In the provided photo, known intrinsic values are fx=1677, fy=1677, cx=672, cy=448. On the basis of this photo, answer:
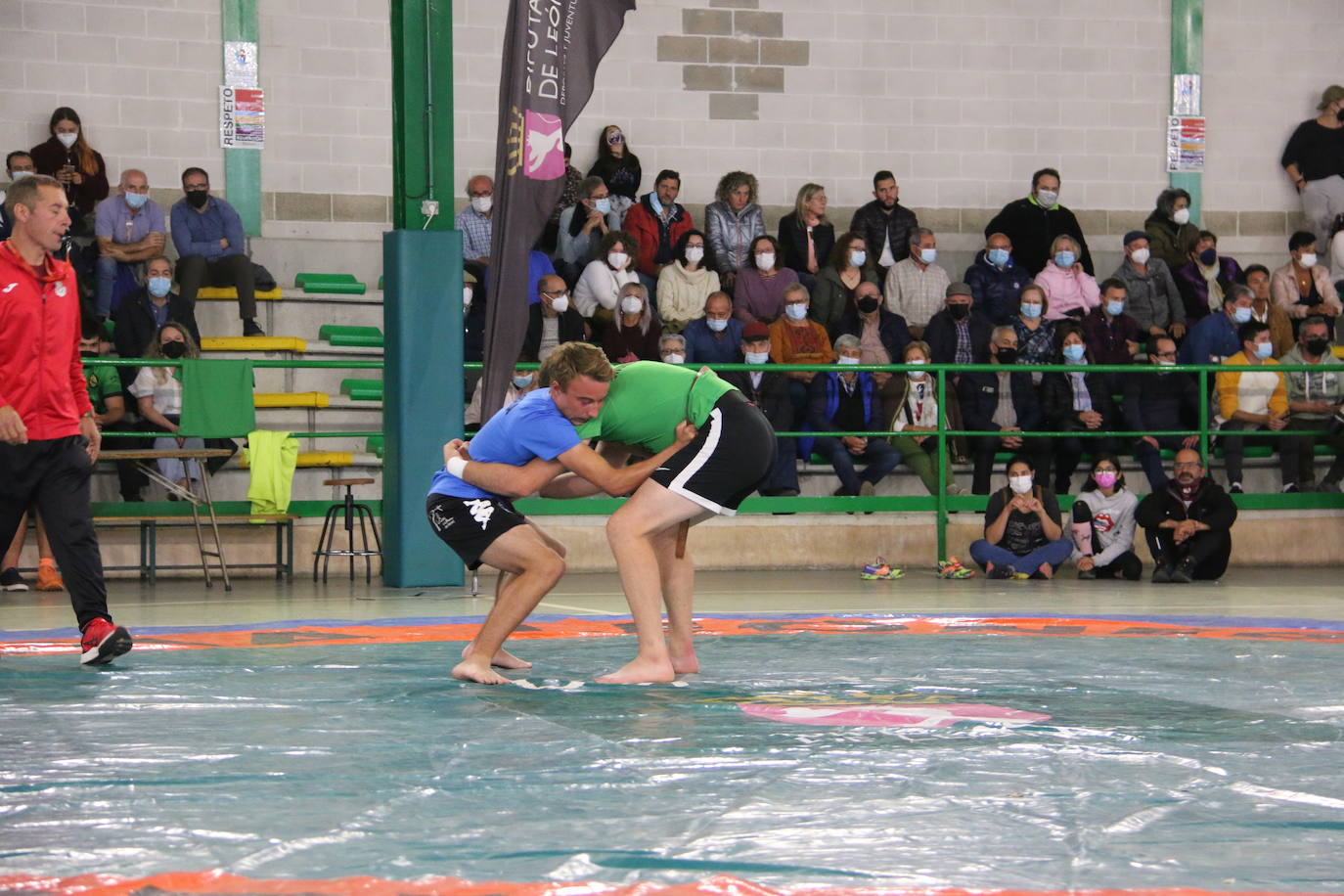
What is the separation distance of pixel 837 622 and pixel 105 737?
4218 mm

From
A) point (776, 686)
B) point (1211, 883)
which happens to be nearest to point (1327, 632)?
point (776, 686)

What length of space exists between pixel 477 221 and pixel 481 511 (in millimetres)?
7813

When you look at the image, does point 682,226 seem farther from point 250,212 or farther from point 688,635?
point 688,635

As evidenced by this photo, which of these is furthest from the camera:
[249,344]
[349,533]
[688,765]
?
[249,344]

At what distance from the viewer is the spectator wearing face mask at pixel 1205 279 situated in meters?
14.1

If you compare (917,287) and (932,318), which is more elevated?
(917,287)

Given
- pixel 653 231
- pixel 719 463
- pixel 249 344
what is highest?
pixel 653 231

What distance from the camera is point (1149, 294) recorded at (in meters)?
13.9

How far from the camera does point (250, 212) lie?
13969mm

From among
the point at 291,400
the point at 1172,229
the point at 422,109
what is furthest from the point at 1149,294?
the point at 291,400

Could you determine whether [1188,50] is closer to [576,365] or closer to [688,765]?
[576,365]

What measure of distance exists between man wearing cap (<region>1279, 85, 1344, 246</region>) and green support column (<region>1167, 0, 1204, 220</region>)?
96cm

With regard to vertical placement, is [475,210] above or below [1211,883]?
above

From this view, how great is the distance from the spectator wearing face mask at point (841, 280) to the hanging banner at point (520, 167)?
13.3 feet
